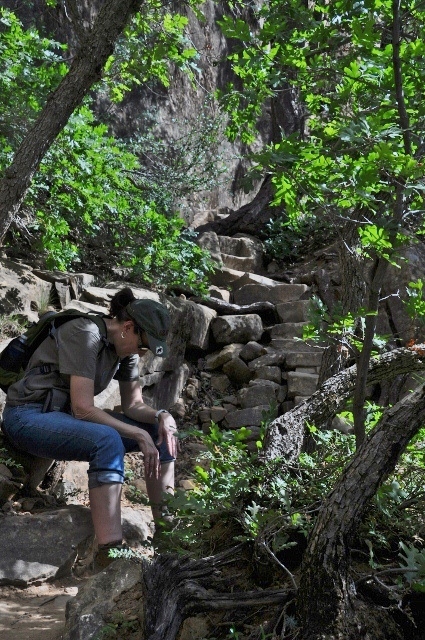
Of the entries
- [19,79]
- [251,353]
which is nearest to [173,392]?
[251,353]

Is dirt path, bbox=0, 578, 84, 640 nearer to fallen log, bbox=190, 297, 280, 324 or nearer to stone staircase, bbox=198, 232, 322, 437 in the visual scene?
stone staircase, bbox=198, 232, 322, 437

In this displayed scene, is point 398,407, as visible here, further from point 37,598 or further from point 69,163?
point 69,163

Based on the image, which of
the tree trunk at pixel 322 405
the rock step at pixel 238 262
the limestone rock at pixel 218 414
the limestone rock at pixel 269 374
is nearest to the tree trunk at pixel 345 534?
the tree trunk at pixel 322 405

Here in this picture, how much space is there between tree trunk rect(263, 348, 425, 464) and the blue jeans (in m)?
0.75

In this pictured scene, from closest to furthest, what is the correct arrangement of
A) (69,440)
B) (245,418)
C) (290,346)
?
(69,440) → (245,418) → (290,346)

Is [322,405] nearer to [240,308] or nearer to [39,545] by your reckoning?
[39,545]

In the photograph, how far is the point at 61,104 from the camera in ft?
14.0

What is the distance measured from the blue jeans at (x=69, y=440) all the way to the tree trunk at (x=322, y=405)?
75 centimetres

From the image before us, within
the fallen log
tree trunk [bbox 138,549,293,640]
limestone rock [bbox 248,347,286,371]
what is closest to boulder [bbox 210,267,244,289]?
the fallen log

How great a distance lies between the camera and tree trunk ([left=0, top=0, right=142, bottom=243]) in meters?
4.15

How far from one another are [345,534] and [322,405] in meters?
1.65

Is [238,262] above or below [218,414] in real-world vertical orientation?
above

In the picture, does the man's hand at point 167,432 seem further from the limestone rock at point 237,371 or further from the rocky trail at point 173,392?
the limestone rock at point 237,371

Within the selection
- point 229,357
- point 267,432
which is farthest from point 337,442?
point 229,357
